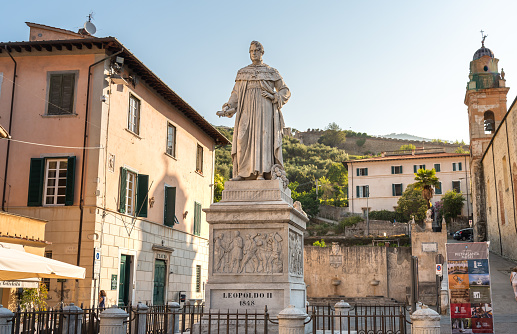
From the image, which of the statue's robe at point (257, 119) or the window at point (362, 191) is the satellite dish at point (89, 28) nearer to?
the statue's robe at point (257, 119)

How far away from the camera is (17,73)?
20.0m

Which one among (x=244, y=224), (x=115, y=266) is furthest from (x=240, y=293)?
(x=115, y=266)

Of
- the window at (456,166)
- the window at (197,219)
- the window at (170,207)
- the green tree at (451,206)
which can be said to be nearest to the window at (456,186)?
the window at (456,166)

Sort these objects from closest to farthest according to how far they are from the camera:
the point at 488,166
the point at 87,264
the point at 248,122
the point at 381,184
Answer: the point at 248,122 < the point at 87,264 < the point at 488,166 < the point at 381,184

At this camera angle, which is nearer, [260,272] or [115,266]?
[260,272]

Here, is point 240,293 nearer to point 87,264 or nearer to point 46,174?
point 87,264

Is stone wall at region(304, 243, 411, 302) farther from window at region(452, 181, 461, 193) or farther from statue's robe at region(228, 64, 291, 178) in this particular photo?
window at region(452, 181, 461, 193)

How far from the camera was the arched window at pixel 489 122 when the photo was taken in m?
46.1

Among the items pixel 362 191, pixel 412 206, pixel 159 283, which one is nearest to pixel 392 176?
pixel 362 191

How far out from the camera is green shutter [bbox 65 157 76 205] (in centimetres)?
1861

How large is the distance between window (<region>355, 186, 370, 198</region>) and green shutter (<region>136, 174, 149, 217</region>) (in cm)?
Result: 4807

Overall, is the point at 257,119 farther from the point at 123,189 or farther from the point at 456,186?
the point at 456,186

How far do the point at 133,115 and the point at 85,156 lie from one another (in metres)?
3.63

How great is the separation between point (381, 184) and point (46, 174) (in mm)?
52936
